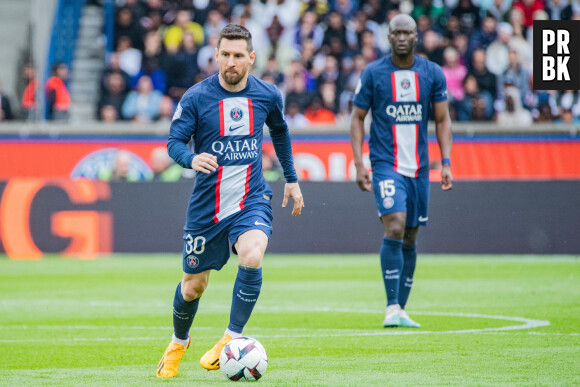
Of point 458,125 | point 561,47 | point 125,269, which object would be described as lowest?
point 125,269

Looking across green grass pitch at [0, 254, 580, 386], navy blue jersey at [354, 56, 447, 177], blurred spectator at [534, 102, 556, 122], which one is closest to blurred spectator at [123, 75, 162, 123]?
green grass pitch at [0, 254, 580, 386]

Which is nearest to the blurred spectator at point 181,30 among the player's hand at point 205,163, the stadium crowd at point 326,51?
the stadium crowd at point 326,51

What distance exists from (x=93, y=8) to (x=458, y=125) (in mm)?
8657

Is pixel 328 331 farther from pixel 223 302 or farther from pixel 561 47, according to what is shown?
pixel 561 47

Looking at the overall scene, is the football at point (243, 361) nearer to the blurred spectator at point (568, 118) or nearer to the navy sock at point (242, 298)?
the navy sock at point (242, 298)

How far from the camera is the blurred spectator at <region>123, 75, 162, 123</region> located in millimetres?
19438

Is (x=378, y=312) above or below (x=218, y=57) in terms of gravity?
below

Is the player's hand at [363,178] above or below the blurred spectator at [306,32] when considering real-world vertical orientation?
below

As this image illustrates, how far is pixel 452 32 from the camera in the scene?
20.5 metres

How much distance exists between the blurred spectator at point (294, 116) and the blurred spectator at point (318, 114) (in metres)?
0.15

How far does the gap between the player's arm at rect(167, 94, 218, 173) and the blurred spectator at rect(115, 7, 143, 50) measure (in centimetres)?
1485

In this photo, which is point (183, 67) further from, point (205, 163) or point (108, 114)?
point (205, 163)

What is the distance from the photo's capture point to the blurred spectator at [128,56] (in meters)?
20.7

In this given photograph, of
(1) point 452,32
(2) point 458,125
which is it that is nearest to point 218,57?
(2) point 458,125
